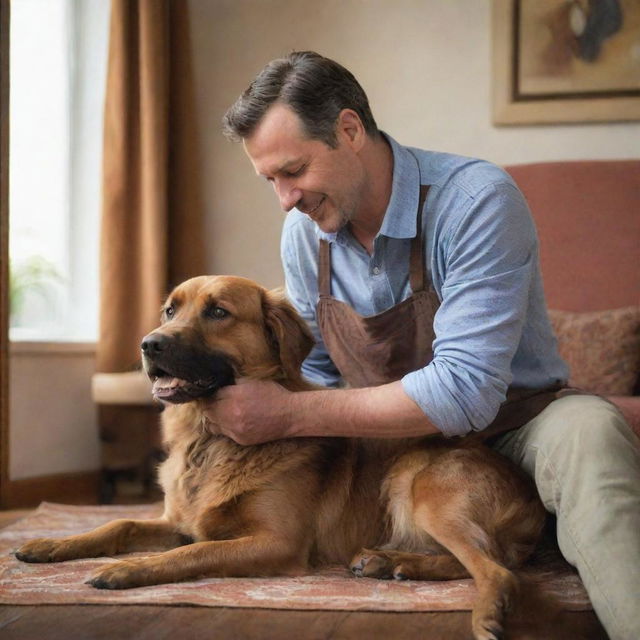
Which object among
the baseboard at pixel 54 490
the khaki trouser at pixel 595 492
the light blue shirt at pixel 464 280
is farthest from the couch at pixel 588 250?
the baseboard at pixel 54 490

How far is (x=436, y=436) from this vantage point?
7.26 feet

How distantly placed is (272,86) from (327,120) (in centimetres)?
17

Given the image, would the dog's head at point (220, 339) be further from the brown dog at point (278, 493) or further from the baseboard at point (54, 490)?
the baseboard at point (54, 490)

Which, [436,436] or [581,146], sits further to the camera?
[581,146]

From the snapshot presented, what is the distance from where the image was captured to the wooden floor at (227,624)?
65.6 inches

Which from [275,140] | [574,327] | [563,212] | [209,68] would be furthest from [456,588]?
[209,68]

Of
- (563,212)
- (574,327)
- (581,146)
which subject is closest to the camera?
(574,327)

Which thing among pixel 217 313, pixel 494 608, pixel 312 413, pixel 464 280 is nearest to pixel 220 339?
pixel 217 313

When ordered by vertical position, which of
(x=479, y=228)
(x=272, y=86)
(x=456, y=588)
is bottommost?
(x=456, y=588)

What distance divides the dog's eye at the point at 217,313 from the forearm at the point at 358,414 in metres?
0.28

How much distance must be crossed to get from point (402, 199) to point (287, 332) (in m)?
0.46

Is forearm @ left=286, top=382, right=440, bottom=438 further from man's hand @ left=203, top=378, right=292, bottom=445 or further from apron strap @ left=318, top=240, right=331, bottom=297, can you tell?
apron strap @ left=318, top=240, right=331, bottom=297

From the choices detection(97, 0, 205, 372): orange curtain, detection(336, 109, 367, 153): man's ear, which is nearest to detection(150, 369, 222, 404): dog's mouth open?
detection(336, 109, 367, 153): man's ear

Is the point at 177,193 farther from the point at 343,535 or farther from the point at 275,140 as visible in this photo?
the point at 343,535
